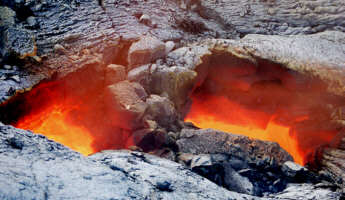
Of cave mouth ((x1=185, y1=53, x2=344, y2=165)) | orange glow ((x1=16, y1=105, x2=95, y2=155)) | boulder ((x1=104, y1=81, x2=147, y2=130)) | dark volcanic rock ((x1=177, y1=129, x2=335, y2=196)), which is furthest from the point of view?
cave mouth ((x1=185, y1=53, x2=344, y2=165))

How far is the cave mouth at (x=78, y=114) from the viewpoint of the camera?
124 inches

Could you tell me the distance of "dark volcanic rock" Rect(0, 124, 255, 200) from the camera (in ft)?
4.91

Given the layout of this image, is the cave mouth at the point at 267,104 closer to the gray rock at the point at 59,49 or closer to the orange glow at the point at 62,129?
the orange glow at the point at 62,129

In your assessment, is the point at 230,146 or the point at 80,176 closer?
the point at 80,176

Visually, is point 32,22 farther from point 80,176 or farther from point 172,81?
point 80,176

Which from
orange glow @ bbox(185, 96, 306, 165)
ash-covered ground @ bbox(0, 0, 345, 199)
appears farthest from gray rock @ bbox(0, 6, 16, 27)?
orange glow @ bbox(185, 96, 306, 165)

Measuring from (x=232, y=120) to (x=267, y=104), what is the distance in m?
0.68

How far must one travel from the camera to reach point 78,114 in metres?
3.53

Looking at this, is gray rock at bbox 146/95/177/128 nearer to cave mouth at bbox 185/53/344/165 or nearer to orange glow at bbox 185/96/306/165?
cave mouth at bbox 185/53/344/165

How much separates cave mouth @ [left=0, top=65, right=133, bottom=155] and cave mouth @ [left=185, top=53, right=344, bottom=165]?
1.54 metres

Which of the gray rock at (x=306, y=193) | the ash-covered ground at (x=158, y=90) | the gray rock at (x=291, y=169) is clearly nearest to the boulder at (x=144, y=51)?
the ash-covered ground at (x=158, y=90)

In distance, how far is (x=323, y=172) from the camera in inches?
120

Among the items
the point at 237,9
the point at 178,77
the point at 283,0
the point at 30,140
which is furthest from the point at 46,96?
the point at 283,0

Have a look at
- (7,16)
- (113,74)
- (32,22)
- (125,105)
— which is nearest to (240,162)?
(125,105)
